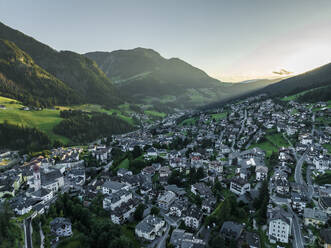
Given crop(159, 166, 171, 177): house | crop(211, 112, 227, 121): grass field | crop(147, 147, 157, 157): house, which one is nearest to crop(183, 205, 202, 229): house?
crop(159, 166, 171, 177): house

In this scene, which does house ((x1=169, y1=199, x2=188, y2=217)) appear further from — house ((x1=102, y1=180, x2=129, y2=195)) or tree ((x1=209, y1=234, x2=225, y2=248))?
house ((x1=102, y1=180, x2=129, y2=195))

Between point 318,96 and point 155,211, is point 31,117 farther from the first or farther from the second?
point 318,96

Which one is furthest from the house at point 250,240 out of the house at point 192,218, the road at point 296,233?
the house at point 192,218

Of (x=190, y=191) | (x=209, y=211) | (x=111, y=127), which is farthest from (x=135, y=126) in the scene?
(x=209, y=211)

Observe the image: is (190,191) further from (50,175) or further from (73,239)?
(50,175)

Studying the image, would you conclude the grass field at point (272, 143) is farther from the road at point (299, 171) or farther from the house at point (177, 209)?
the house at point (177, 209)
